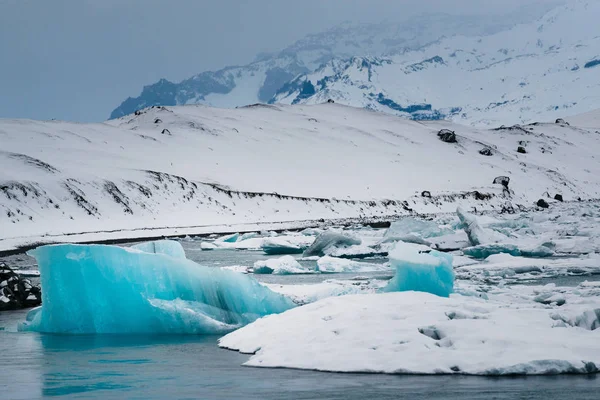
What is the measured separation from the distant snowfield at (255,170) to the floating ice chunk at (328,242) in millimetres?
15334

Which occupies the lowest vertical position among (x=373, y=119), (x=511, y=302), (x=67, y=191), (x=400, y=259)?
(x=511, y=302)

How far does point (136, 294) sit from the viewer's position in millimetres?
12797

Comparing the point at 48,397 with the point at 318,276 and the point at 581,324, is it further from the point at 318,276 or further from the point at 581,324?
the point at 318,276

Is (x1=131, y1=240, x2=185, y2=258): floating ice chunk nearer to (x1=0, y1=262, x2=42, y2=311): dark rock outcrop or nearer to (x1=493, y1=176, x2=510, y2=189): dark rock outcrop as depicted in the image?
(x1=0, y1=262, x2=42, y2=311): dark rock outcrop

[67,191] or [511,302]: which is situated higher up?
[67,191]

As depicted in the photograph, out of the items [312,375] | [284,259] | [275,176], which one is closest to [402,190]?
[275,176]

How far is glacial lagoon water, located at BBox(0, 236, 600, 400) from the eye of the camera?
318 inches

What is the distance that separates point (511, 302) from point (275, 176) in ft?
223

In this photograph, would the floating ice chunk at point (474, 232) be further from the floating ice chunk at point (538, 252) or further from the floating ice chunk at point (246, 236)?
the floating ice chunk at point (246, 236)

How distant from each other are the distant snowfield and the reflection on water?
87.2 feet

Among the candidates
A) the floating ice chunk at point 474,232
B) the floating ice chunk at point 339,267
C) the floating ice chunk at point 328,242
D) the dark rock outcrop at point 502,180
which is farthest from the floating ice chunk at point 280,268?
the dark rock outcrop at point 502,180

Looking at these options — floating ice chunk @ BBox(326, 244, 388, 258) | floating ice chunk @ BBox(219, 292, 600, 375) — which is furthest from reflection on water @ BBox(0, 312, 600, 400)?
floating ice chunk @ BBox(326, 244, 388, 258)

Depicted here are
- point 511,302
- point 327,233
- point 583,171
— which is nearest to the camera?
point 511,302

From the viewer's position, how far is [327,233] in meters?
28.4
